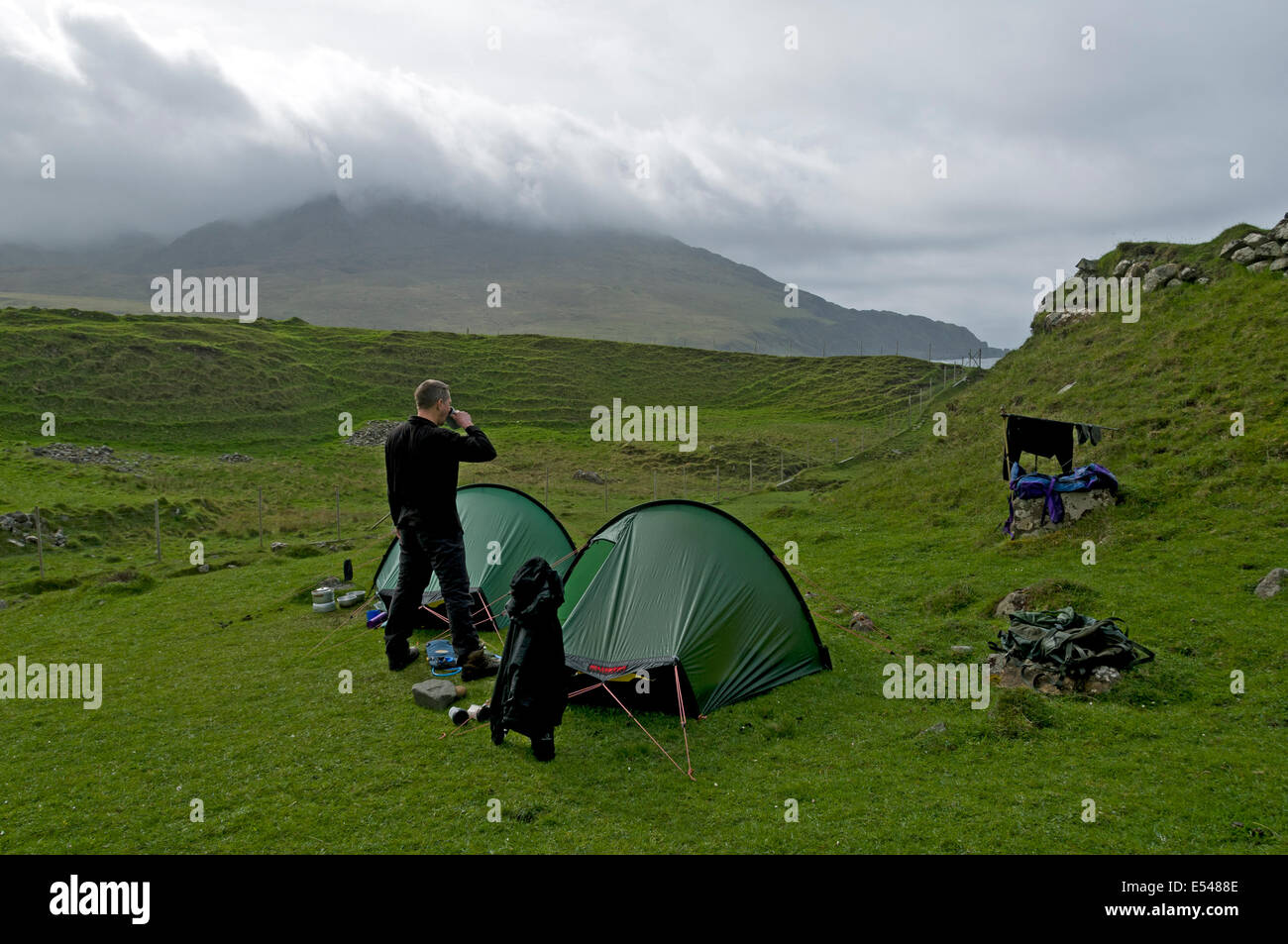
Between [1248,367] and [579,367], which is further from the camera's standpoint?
[579,367]

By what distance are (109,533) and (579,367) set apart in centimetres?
6842

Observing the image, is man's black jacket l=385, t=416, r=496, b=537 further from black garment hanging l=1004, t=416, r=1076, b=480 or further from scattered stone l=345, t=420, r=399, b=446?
scattered stone l=345, t=420, r=399, b=446

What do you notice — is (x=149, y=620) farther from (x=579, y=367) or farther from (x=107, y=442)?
(x=579, y=367)

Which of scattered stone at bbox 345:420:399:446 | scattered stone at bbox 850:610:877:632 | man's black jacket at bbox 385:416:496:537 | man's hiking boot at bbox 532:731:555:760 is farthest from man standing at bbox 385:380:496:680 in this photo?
scattered stone at bbox 345:420:399:446

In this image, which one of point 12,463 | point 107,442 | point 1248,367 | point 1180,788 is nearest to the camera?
point 1180,788

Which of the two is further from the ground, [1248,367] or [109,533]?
[1248,367]

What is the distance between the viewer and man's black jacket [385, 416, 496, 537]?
30.3 ft

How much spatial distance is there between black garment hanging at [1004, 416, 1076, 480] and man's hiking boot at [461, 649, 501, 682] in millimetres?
13790

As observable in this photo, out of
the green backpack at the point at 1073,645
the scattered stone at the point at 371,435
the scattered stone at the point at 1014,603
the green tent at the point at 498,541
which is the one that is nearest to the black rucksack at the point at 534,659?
the green tent at the point at 498,541

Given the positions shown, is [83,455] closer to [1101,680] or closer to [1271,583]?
[1101,680]

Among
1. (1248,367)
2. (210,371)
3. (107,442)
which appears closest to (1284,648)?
(1248,367)

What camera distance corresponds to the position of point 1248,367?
788 inches

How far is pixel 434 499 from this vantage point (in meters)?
9.48
